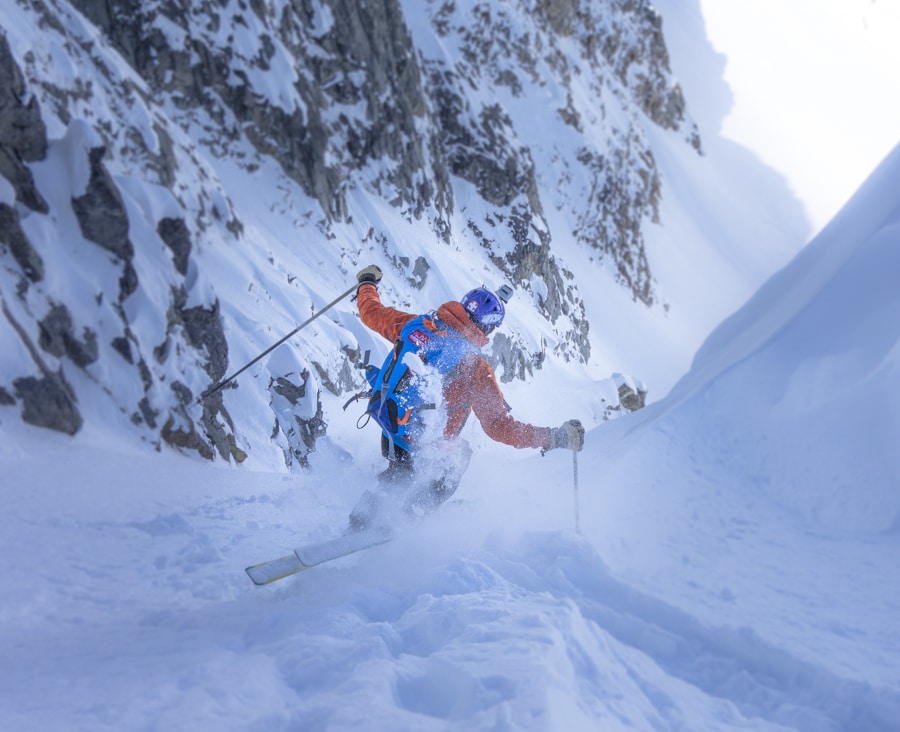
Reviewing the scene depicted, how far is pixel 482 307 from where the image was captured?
5035 millimetres

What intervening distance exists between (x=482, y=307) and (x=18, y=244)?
5720 mm

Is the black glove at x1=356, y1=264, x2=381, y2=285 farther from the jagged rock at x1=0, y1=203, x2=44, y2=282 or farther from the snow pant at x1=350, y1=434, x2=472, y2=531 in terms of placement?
the jagged rock at x1=0, y1=203, x2=44, y2=282

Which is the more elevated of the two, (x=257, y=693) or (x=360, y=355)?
(x=360, y=355)

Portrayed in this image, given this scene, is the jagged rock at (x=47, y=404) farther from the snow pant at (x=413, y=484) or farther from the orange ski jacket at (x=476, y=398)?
the orange ski jacket at (x=476, y=398)

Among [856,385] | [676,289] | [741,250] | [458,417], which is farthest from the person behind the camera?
[741,250]

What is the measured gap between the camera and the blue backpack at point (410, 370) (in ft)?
16.0

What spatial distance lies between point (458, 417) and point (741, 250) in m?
56.9

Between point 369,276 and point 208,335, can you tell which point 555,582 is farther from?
point 208,335

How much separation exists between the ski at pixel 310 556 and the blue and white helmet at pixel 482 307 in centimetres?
181

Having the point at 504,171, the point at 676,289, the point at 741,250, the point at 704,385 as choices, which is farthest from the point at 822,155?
the point at 704,385

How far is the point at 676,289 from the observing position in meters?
46.3

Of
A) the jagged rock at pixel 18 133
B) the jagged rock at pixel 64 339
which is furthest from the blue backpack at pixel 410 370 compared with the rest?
the jagged rock at pixel 18 133

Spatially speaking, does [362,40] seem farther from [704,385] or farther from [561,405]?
[704,385]

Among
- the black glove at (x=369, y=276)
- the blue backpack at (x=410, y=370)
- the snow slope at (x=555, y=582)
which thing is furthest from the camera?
the black glove at (x=369, y=276)
